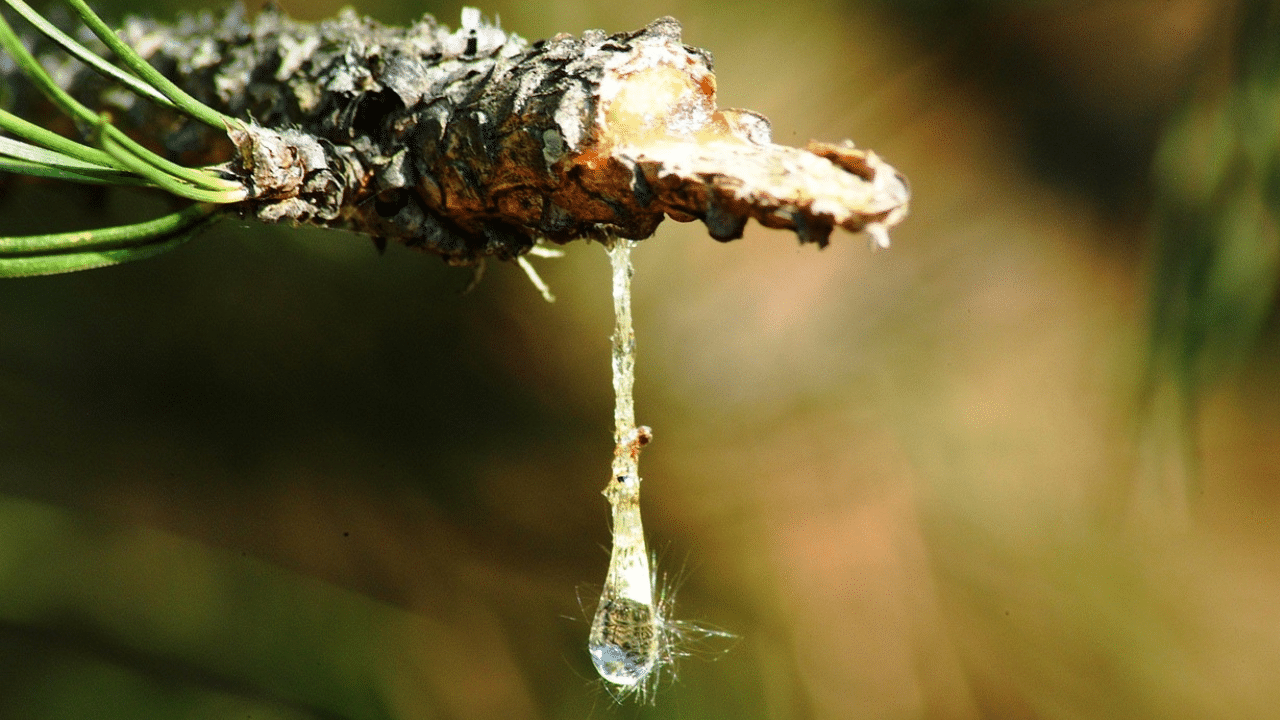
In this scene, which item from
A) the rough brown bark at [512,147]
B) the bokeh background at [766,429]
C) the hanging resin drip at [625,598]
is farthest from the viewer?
the bokeh background at [766,429]

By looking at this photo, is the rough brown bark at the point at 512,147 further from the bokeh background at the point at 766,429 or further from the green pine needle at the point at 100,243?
the bokeh background at the point at 766,429

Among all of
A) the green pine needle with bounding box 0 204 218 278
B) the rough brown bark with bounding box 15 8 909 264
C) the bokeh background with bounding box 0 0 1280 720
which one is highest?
the rough brown bark with bounding box 15 8 909 264

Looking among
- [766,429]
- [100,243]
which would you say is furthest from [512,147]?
[766,429]

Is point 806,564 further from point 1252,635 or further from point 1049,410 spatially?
point 1252,635

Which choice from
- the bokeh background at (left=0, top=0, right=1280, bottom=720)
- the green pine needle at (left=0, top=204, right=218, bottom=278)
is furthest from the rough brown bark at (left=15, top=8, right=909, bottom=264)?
Result: the bokeh background at (left=0, top=0, right=1280, bottom=720)

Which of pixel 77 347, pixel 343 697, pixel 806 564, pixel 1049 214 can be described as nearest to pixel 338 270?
pixel 77 347

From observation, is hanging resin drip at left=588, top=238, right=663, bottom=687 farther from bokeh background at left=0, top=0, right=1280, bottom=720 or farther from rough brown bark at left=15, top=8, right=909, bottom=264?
bokeh background at left=0, top=0, right=1280, bottom=720

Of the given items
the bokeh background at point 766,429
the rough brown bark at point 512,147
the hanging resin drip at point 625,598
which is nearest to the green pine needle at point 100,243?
the rough brown bark at point 512,147
